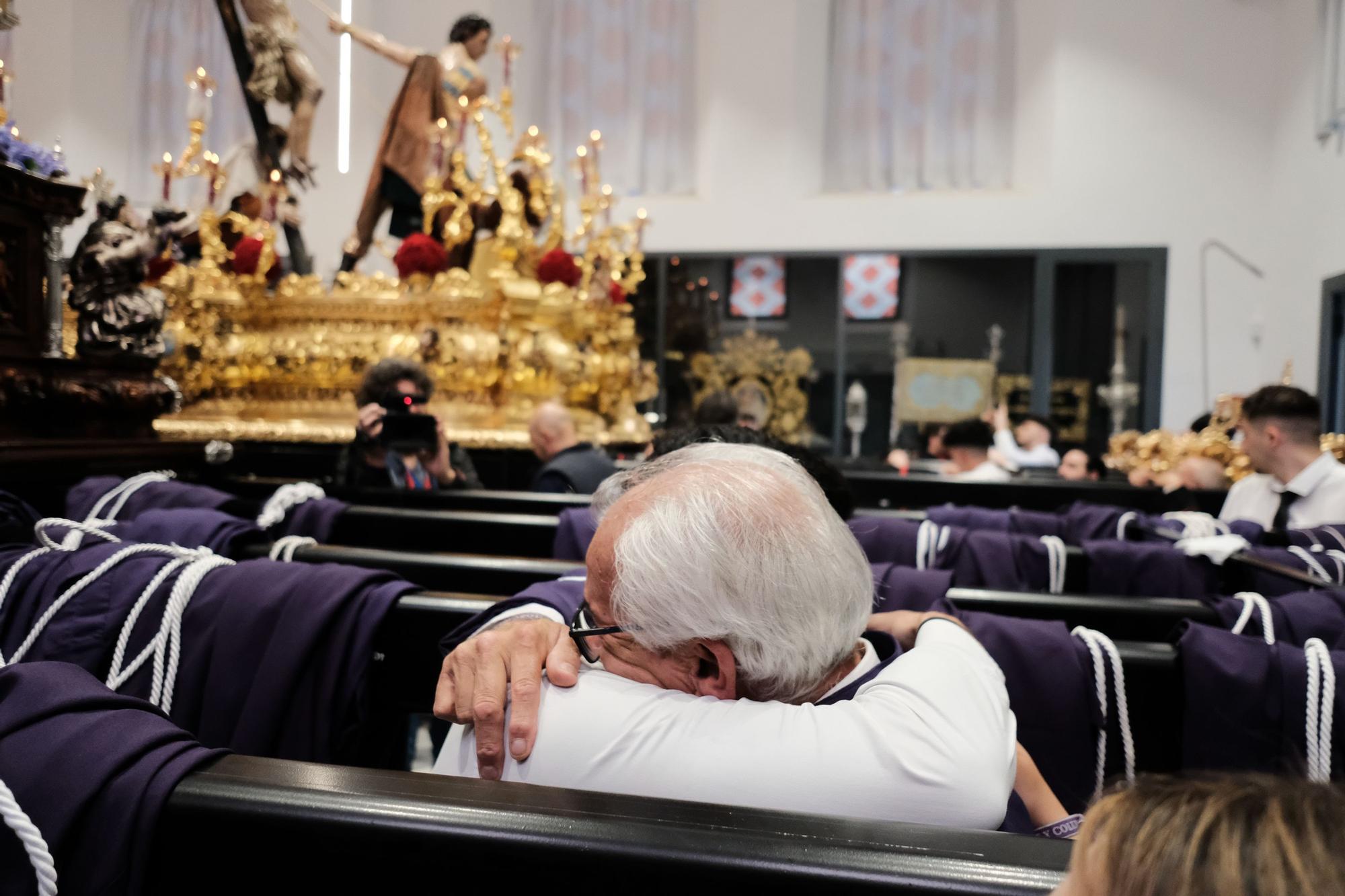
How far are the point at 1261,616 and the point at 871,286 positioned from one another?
7631 millimetres

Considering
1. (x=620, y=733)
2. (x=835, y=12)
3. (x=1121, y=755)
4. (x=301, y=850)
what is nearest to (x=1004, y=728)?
(x=620, y=733)

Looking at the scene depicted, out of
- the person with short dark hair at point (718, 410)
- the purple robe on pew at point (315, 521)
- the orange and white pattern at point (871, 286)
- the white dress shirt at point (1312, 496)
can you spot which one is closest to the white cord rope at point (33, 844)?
the purple robe on pew at point (315, 521)

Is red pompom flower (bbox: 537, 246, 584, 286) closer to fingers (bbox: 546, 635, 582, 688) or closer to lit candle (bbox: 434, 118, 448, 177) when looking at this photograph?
lit candle (bbox: 434, 118, 448, 177)

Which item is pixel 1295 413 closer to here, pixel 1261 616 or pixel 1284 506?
pixel 1284 506

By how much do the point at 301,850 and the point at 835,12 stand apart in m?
9.75

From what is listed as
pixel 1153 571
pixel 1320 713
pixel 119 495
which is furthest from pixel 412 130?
pixel 1320 713

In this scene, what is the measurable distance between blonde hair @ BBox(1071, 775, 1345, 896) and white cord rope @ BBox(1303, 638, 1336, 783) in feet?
2.89

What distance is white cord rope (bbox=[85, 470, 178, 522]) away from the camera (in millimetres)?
2205

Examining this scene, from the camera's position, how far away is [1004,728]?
958mm

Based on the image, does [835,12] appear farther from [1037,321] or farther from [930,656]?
[930,656]

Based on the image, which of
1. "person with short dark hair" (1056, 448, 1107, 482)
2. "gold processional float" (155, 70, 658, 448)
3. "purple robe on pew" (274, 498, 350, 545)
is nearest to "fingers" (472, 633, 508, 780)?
"purple robe on pew" (274, 498, 350, 545)

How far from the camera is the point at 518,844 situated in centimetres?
68

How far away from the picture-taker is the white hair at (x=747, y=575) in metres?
0.93

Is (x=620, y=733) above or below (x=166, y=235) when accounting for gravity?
below
